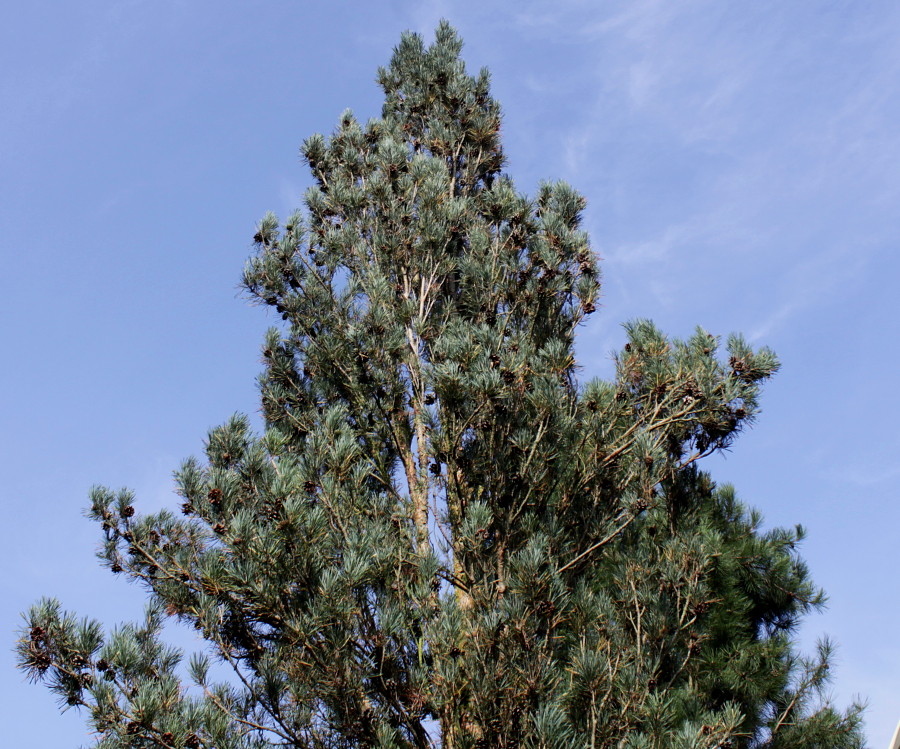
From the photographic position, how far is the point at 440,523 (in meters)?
6.23

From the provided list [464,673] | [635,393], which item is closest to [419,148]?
[635,393]

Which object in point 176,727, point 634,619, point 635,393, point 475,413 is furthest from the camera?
point 635,393

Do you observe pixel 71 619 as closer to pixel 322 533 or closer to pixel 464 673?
pixel 322 533

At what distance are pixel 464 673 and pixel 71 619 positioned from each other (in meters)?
2.23

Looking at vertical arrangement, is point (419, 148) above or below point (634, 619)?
above

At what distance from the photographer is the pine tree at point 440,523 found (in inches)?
193

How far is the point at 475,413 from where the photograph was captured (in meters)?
5.92

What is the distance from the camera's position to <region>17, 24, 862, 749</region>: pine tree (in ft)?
16.1

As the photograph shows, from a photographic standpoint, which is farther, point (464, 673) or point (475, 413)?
point (475, 413)

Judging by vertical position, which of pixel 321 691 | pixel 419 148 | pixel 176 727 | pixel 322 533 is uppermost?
pixel 419 148

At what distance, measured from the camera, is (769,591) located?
9.91 metres

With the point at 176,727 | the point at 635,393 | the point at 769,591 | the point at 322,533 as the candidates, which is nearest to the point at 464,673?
the point at 322,533

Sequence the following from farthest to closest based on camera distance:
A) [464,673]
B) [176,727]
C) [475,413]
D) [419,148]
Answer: [419,148]
[475,413]
[464,673]
[176,727]

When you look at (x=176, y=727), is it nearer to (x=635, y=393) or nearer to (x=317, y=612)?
(x=317, y=612)
